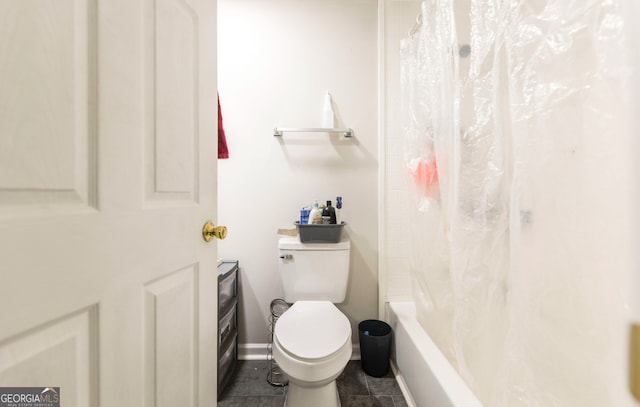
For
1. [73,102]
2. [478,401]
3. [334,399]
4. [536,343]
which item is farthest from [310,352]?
[73,102]

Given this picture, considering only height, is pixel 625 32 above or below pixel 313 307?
above

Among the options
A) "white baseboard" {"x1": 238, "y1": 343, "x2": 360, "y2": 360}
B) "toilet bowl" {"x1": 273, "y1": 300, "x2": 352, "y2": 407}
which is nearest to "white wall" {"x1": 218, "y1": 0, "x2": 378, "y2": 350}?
"white baseboard" {"x1": 238, "y1": 343, "x2": 360, "y2": 360}

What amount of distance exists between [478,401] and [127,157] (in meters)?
1.12

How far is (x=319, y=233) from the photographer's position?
1.34m

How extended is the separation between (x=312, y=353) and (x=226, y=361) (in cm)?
61

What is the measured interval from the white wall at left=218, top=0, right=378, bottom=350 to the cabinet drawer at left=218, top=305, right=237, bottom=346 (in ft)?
0.28

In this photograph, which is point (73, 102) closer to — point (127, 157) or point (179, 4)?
point (127, 157)

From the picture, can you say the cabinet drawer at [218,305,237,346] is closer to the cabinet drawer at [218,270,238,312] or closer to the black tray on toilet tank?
the cabinet drawer at [218,270,238,312]

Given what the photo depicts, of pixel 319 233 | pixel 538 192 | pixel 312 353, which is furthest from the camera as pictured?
pixel 319 233

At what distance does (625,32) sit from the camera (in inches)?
15.0

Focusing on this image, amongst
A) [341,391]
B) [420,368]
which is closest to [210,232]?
[420,368]

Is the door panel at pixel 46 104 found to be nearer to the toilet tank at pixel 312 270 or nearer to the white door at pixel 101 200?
the white door at pixel 101 200

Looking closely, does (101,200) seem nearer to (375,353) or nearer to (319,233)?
(319,233)

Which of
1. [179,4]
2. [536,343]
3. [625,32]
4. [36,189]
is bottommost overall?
[536,343]
